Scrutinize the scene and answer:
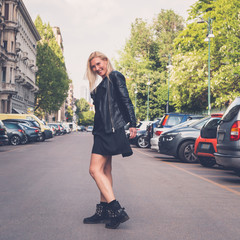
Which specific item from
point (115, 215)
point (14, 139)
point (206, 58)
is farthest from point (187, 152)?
point (206, 58)

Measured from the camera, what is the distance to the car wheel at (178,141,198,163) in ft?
48.7

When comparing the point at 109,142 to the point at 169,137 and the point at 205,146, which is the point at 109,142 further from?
the point at 169,137

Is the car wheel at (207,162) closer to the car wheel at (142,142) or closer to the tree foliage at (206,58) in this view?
the car wheel at (142,142)

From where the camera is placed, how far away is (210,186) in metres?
9.09

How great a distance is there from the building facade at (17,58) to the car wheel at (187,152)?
3711cm

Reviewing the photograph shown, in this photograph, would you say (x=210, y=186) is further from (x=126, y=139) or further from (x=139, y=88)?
(x=139, y=88)

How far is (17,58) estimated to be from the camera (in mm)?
60500

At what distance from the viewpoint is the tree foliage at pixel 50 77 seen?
230ft

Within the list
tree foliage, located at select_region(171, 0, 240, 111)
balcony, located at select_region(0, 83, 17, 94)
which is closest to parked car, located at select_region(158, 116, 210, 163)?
tree foliage, located at select_region(171, 0, 240, 111)

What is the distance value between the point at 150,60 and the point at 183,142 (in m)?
49.0

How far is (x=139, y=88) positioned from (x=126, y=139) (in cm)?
5776

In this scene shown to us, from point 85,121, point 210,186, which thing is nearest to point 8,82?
point 210,186

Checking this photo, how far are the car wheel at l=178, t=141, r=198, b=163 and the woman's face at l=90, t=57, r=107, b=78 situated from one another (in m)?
9.72

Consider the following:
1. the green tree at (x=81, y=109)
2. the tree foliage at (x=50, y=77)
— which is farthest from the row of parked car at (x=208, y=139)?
the green tree at (x=81, y=109)
